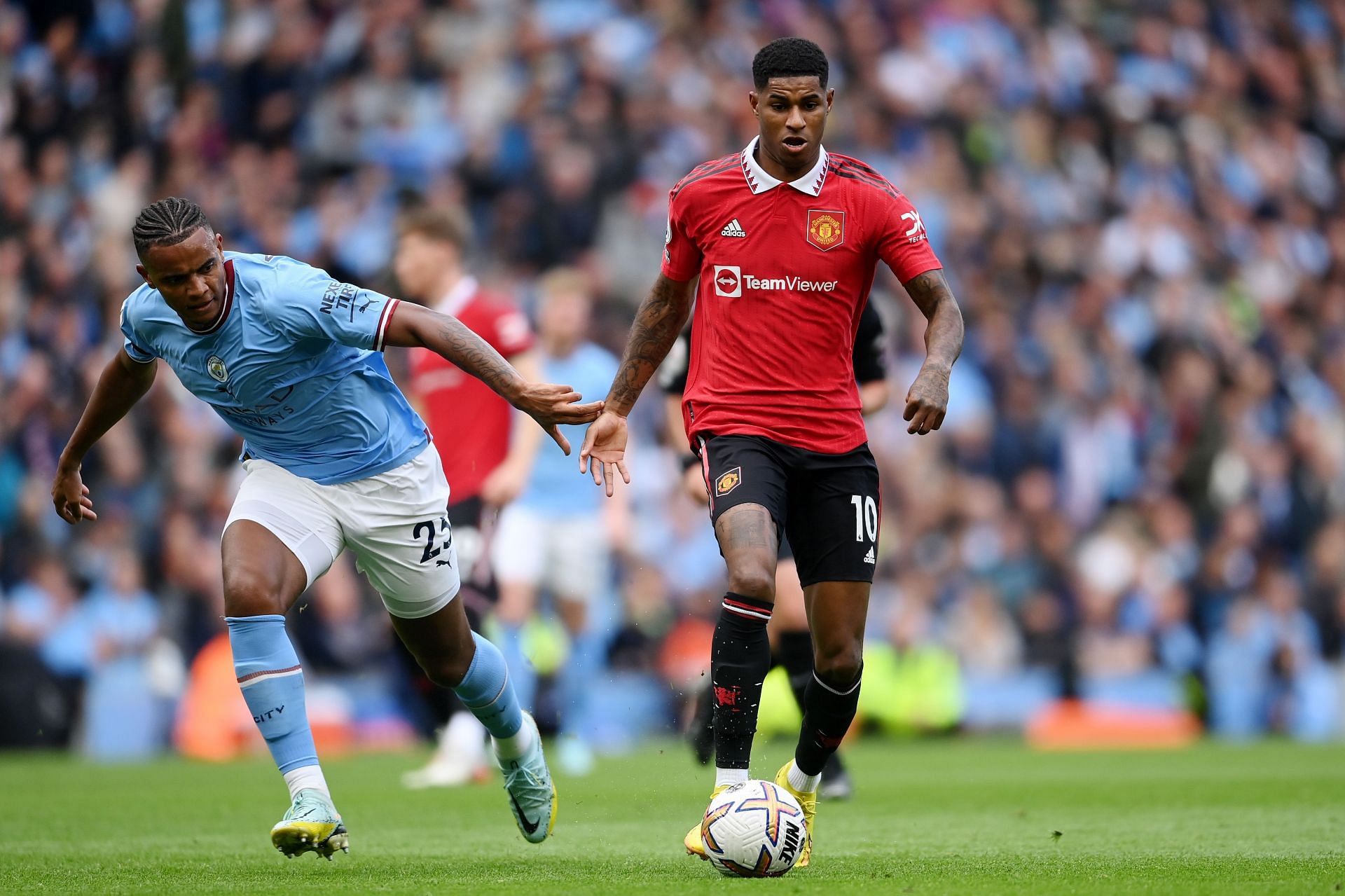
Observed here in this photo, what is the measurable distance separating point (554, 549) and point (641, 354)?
18.0ft

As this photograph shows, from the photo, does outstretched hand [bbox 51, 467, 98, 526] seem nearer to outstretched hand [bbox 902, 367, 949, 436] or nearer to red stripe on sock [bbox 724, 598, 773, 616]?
red stripe on sock [bbox 724, 598, 773, 616]

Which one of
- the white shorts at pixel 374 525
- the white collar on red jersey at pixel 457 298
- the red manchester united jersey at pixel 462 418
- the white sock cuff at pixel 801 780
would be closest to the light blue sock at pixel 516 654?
the red manchester united jersey at pixel 462 418

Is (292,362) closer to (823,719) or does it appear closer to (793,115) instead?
(793,115)

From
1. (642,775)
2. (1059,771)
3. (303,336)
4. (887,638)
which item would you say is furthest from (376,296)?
(887,638)

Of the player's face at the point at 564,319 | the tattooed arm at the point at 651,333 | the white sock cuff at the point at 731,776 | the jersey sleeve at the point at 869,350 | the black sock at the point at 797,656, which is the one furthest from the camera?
the player's face at the point at 564,319

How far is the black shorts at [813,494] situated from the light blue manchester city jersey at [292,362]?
1.26 m

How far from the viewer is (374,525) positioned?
6258mm

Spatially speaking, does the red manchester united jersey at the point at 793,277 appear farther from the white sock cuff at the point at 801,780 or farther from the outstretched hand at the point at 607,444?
the white sock cuff at the point at 801,780

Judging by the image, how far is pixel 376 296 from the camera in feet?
19.2

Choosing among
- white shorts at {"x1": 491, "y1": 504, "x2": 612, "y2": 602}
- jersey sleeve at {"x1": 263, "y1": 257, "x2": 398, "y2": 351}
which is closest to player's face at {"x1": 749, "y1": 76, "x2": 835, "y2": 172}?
jersey sleeve at {"x1": 263, "y1": 257, "x2": 398, "y2": 351}

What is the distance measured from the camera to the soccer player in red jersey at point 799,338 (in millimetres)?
5996

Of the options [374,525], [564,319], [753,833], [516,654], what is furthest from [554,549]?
[753,833]

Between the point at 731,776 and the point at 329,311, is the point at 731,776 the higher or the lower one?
the lower one

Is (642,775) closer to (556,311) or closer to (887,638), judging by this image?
(556,311)
